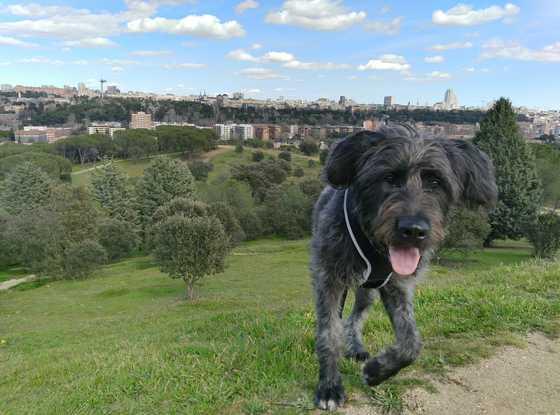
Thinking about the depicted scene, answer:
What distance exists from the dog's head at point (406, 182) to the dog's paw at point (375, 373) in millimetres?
1086

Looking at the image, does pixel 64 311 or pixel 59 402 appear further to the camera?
pixel 64 311

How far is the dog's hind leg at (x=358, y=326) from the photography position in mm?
5238

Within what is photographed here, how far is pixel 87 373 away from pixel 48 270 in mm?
48753

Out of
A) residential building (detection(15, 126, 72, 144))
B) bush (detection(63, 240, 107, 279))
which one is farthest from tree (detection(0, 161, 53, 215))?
residential building (detection(15, 126, 72, 144))

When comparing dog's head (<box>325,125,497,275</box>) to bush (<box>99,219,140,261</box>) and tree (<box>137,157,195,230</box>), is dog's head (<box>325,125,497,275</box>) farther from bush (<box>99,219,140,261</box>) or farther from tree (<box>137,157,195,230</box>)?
tree (<box>137,157,195,230</box>)

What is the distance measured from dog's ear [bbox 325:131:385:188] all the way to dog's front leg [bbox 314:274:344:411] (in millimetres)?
990

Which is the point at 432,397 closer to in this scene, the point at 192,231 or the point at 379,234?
the point at 379,234

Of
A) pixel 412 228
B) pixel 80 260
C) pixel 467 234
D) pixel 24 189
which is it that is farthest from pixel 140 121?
pixel 412 228

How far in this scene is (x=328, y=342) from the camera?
4367 millimetres

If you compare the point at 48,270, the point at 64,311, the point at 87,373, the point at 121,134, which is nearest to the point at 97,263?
the point at 48,270

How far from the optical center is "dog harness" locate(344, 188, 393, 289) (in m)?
4.07

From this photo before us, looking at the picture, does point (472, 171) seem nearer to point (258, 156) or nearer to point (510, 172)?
point (510, 172)

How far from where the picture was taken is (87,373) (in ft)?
21.8

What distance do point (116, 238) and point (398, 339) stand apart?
58.9 meters
